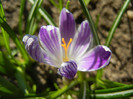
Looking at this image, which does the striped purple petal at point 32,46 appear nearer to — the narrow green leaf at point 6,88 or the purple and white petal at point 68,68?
the purple and white petal at point 68,68

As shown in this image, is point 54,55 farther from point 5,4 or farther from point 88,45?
point 5,4

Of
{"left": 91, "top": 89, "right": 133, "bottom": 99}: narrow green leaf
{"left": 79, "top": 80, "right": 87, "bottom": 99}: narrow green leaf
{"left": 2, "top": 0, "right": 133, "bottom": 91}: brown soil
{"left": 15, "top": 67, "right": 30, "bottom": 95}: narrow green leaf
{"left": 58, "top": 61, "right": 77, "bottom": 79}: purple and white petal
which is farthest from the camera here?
{"left": 2, "top": 0, "right": 133, "bottom": 91}: brown soil

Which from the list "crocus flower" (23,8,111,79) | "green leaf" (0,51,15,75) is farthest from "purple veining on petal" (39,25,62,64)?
"green leaf" (0,51,15,75)

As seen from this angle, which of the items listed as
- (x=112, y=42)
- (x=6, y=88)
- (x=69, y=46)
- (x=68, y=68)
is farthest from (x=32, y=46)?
(x=112, y=42)

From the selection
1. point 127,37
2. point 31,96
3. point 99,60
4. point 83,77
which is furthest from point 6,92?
point 127,37

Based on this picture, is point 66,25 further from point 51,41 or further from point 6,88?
point 6,88

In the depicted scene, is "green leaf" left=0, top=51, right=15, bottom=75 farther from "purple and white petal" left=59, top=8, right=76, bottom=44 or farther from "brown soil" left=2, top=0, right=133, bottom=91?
"purple and white petal" left=59, top=8, right=76, bottom=44
